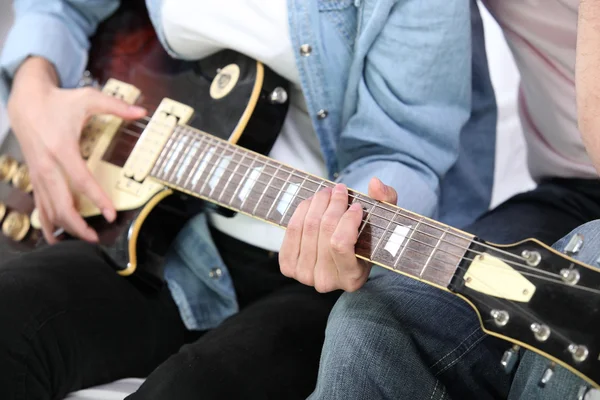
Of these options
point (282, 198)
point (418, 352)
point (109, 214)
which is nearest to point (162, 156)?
point (109, 214)

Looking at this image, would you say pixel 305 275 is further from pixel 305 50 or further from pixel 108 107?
pixel 108 107

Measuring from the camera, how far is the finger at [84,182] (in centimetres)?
92

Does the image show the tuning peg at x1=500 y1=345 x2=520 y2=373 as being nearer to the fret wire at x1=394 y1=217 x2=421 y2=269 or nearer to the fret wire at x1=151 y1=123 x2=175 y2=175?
the fret wire at x1=394 y1=217 x2=421 y2=269

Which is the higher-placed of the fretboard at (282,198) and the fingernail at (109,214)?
the fretboard at (282,198)

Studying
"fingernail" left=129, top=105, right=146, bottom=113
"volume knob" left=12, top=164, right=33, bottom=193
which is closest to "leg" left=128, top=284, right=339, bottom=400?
"fingernail" left=129, top=105, right=146, bottom=113

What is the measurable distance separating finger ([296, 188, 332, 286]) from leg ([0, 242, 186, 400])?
0.33 m

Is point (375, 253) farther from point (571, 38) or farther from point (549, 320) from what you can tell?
point (571, 38)

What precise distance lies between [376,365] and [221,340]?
239 mm

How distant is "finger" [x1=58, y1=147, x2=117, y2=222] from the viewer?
92cm

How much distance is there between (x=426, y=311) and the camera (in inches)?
26.5

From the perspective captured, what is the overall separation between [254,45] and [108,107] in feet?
0.78

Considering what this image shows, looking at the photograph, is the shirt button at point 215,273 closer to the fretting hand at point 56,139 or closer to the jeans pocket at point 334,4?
the fretting hand at point 56,139

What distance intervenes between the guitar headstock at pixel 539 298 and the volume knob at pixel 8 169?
79 cm

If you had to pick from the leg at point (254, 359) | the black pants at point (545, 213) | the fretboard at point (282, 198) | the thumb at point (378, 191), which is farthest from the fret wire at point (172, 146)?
the black pants at point (545, 213)
